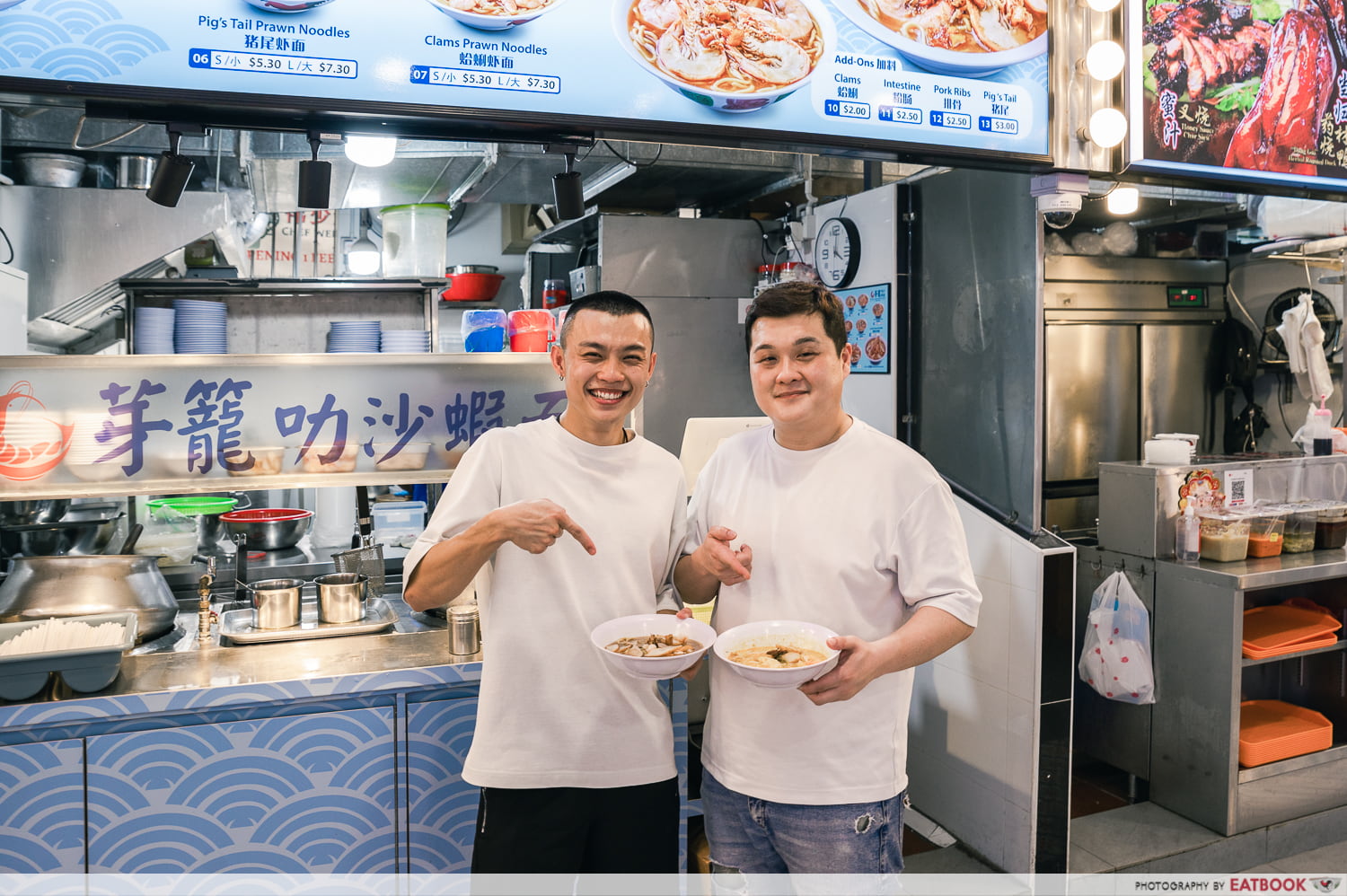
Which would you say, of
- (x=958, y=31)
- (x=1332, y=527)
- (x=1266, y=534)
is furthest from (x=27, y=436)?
(x=1332, y=527)

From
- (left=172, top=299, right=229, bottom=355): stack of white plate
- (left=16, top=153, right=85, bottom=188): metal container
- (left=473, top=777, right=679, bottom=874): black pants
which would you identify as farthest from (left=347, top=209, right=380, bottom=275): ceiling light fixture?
(left=473, top=777, right=679, bottom=874): black pants

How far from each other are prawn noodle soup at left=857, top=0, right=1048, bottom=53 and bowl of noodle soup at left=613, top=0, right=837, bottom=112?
0.73ft

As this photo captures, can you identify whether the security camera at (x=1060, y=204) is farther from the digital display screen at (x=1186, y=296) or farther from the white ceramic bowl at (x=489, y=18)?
the digital display screen at (x=1186, y=296)

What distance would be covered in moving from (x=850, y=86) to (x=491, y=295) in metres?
5.38

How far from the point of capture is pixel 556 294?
615 centimetres

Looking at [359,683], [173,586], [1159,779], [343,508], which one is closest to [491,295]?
[343,508]

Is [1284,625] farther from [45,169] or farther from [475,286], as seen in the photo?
[45,169]

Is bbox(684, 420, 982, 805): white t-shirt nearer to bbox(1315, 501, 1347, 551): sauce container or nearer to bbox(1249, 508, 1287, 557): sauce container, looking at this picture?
bbox(1249, 508, 1287, 557): sauce container

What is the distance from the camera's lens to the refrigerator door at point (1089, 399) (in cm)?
505

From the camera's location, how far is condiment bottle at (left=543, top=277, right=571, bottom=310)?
6.13 metres

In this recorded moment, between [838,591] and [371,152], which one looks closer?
[838,591]

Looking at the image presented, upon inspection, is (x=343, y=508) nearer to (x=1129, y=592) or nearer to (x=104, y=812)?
(x=104, y=812)

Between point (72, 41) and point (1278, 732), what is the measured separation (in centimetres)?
472

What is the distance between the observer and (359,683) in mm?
2746
